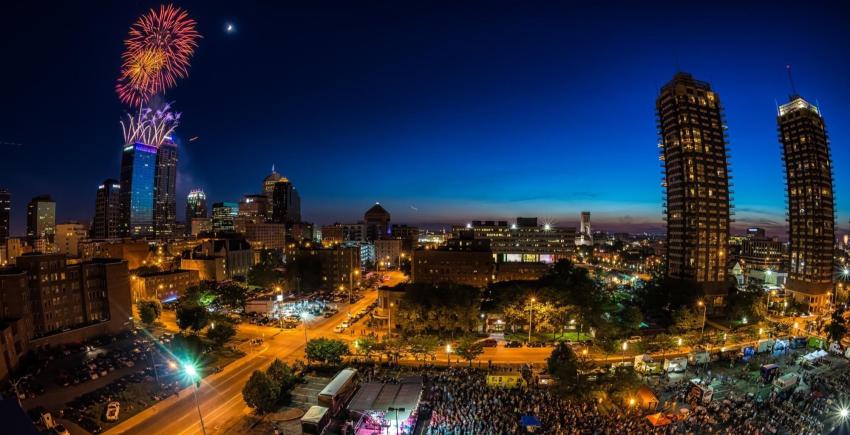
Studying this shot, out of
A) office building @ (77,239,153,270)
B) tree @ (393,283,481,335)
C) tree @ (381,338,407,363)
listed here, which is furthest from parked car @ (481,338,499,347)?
office building @ (77,239,153,270)

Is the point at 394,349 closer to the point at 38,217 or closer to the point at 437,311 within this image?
the point at 437,311

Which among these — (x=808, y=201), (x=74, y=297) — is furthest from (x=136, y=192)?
(x=808, y=201)

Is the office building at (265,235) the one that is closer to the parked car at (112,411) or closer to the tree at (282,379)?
the parked car at (112,411)

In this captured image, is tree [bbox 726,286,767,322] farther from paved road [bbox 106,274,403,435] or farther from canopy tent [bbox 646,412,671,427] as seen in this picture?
paved road [bbox 106,274,403,435]

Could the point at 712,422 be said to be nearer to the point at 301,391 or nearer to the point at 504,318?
the point at 504,318

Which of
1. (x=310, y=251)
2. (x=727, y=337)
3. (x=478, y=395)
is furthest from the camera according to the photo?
(x=310, y=251)

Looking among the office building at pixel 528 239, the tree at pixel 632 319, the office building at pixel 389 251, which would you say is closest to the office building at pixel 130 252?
the office building at pixel 389 251

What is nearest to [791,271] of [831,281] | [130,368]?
[831,281]
